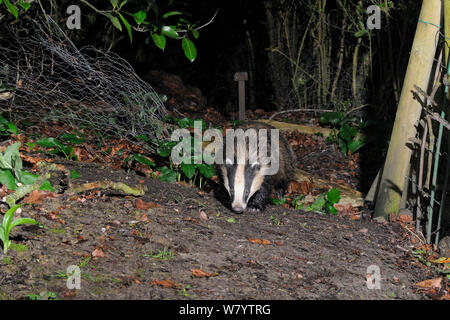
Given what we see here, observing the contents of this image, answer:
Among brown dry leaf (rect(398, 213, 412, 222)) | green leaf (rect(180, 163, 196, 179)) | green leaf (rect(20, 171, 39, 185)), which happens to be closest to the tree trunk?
brown dry leaf (rect(398, 213, 412, 222))

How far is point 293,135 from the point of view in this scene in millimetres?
7340

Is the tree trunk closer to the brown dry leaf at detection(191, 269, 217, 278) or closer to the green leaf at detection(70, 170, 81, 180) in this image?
the brown dry leaf at detection(191, 269, 217, 278)

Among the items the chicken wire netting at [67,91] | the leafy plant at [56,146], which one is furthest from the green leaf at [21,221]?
the chicken wire netting at [67,91]

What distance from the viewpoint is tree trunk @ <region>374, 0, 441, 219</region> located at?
14.0ft

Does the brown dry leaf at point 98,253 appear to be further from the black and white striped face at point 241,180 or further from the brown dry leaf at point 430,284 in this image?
the brown dry leaf at point 430,284

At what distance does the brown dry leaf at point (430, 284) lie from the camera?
345 cm

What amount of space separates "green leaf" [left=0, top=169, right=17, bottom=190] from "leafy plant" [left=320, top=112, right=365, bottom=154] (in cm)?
449

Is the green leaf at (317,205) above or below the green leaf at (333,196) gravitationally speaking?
below

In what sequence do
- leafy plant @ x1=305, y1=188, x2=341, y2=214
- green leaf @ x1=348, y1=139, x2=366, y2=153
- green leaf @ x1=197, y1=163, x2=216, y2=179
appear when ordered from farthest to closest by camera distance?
green leaf @ x1=348, y1=139, x2=366, y2=153 → leafy plant @ x1=305, y1=188, x2=341, y2=214 → green leaf @ x1=197, y1=163, x2=216, y2=179

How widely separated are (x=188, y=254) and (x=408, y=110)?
2261 mm

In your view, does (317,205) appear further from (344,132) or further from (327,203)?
(344,132)

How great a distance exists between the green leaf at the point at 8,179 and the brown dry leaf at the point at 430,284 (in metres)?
2.79

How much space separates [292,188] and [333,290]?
2.99m

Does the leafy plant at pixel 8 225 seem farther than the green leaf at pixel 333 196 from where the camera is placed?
No
